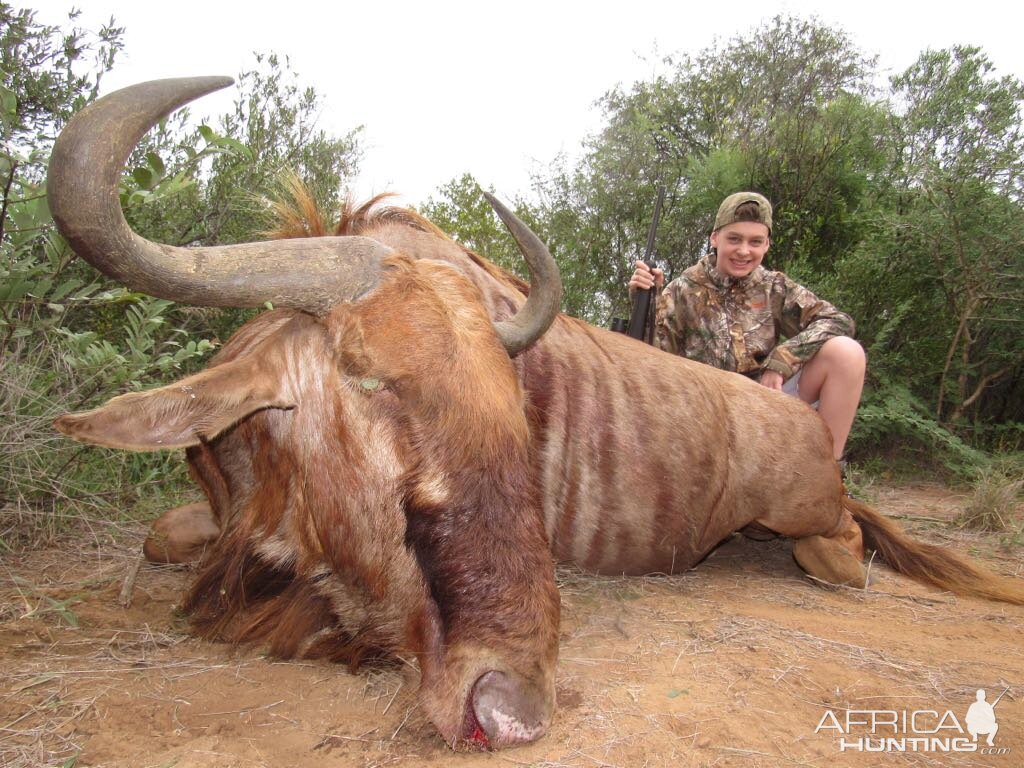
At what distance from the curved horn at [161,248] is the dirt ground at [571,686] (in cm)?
116

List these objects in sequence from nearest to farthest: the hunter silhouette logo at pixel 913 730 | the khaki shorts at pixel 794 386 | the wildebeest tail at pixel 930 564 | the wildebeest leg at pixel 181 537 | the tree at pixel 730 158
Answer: the hunter silhouette logo at pixel 913 730 < the wildebeest leg at pixel 181 537 < the wildebeest tail at pixel 930 564 < the khaki shorts at pixel 794 386 < the tree at pixel 730 158

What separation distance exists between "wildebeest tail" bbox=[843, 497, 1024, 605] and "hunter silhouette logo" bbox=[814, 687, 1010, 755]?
1.69 m

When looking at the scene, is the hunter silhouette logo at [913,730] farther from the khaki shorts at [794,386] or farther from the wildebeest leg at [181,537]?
the khaki shorts at [794,386]

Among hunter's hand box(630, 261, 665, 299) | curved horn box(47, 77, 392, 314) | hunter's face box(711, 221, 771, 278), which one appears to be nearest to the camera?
curved horn box(47, 77, 392, 314)

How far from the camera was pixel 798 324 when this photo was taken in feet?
17.4

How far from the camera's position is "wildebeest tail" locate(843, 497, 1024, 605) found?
3717 millimetres

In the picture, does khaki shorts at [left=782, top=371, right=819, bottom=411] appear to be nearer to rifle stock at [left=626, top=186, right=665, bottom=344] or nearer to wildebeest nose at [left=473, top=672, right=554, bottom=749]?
rifle stock at [left=626, top=186, right=665, bottom=344]

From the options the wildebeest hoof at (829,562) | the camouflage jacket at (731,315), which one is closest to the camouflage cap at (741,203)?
the camouflage jacket at (731,315)

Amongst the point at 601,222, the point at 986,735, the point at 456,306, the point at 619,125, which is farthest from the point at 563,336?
the point at 619,125

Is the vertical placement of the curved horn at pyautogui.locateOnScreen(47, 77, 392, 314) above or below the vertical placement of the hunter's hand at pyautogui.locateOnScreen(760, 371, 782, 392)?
above

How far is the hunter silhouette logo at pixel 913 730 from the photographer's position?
2029 mm

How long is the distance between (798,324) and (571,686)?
3.84m

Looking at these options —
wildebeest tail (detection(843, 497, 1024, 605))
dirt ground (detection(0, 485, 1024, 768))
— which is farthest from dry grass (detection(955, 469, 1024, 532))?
dirt ground (detection(0, 485, 1024, 768))

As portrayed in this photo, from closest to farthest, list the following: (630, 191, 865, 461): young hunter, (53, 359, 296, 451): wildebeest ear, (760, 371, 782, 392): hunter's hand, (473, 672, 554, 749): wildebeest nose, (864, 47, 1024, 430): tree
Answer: (473, 672, 554, 749): wildebeest nose → (53, 359, 296, 451): wildebeest ear → (760, 371, 782, 392): hunter's hand → (630, 191, 865, 461): young hunter → (864, 47, 1024, 430): tree
